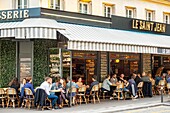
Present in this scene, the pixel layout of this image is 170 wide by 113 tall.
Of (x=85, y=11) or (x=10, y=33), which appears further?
(x=85, y=11)

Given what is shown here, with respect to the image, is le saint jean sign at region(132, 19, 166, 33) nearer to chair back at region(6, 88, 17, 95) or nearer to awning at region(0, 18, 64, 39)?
awning at region(0, 18, 64, 39)

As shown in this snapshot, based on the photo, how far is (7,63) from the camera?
18.8 m

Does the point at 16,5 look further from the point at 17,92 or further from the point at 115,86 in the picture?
the point at 115,86

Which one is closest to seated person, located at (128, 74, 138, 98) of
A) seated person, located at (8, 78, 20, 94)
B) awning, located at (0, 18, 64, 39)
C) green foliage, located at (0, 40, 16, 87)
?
awning, located at (0, 18, 64, 39)

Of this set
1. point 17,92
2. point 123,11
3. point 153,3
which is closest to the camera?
point 17,92

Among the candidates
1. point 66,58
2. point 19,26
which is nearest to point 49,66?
point 66,58

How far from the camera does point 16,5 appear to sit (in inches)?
756

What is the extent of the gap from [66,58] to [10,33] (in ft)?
11.7

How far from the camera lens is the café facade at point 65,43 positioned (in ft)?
→ 53.7

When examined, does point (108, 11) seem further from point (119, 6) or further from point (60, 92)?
point (60, 92)

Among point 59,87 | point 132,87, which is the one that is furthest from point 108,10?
point 59,87

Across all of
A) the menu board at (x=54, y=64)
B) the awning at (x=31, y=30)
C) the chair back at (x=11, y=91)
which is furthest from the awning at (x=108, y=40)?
the chair back at (x=11, y=91)

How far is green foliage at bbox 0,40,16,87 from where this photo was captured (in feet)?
61.2

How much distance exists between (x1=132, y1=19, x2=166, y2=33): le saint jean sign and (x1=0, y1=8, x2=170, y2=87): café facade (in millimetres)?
99
